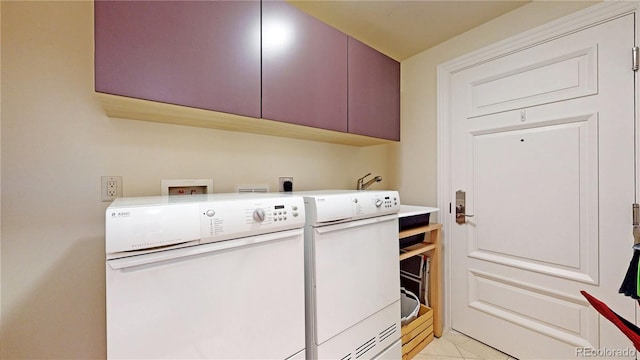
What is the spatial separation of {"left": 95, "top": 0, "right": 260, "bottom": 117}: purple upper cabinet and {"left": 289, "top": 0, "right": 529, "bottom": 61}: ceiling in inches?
26.8

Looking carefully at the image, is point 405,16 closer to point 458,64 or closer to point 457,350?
point 458,64

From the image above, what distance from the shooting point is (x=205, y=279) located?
2.69 feet

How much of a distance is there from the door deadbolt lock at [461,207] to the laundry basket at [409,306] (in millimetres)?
655

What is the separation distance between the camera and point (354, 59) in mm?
1612

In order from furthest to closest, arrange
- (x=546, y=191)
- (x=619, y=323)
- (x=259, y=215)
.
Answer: (x=546, y=191) → (x=259, y=215) → (x=619, y=323)

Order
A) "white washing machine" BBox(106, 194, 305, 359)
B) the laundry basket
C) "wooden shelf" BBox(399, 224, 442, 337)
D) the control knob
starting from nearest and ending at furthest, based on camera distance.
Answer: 1. "white washing machine" BBox(106, 194, 305, 359)
2. the control knob
3. the laundry basket
4. "wooden shelf" BBox(399, 224, 442, 337)

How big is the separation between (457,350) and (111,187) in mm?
2252

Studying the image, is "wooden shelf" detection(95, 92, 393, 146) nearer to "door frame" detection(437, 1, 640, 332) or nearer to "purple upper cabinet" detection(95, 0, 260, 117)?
"purple upper cabinet" detection(95, 0, 260, 117)

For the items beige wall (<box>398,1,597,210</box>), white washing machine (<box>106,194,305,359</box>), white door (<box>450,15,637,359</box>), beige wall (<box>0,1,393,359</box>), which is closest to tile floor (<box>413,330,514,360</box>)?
white door (<box>450,15,637,359</box>)

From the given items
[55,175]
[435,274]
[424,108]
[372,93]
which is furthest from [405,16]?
[55,175]

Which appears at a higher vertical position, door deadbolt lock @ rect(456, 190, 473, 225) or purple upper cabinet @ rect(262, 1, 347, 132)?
purple upper cabinet @ rect(262, 1, 347, 132)

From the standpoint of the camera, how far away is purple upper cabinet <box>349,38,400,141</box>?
5.31 ft

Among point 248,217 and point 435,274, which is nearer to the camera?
point 248,217

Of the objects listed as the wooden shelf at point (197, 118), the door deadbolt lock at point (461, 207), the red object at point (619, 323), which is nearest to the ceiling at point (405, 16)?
the wooden shelf at point (197, 118)
